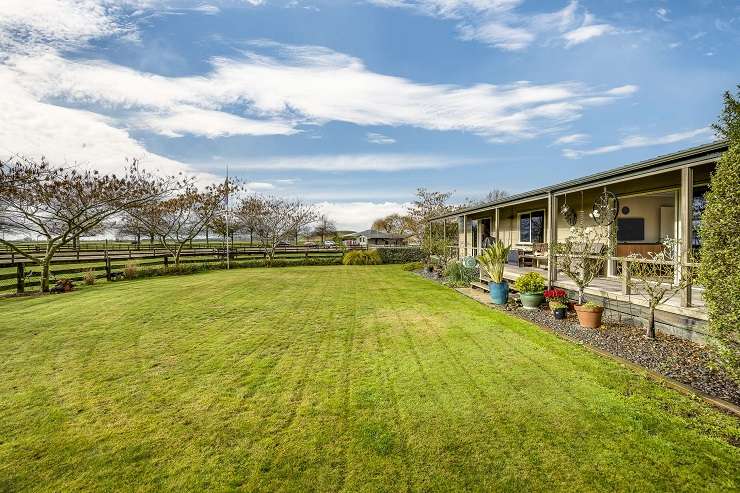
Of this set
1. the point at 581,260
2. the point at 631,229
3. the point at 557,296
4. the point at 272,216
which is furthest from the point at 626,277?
the point at 272,216

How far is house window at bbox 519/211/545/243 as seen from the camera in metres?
14.4

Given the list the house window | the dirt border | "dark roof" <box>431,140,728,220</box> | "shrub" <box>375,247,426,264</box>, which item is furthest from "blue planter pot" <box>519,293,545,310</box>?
"shrub" <box>375,247,426,264</box>

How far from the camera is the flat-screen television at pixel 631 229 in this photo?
423 inches

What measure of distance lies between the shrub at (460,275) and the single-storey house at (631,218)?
0.79m

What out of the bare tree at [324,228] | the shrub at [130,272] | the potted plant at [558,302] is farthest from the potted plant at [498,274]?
the bare tree at [324,228]

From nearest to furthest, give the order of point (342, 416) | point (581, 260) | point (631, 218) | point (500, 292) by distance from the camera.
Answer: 1. point (342, 416)
2. point (581, 260)
3. point (500, 292)
4. point (631, 218)

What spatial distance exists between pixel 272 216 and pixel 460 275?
1958 cm

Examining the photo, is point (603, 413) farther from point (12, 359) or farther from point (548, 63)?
point (548, 63)

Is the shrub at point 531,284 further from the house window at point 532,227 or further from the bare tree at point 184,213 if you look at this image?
the bare tree at point 184,213

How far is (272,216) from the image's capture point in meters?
30.1

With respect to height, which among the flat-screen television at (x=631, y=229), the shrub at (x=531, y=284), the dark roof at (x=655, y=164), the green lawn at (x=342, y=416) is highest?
the dark roof at (x=655, y=164)

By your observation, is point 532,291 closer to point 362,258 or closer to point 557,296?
point 557,296

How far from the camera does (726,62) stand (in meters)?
11.1

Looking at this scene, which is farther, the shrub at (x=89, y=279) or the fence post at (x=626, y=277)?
the shrub at (x=89, y=279)
